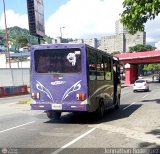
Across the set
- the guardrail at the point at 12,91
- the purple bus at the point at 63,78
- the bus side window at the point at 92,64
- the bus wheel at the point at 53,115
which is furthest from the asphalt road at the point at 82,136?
the guardrail at the point at 12,91

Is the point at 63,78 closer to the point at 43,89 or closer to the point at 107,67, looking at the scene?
the point at 43,89

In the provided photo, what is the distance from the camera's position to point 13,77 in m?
48.4

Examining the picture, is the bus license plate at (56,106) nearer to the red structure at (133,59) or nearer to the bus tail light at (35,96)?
the bus tail light at (35,96)

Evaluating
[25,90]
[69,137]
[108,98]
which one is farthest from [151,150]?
[25,90]

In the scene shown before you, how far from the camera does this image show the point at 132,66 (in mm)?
87625

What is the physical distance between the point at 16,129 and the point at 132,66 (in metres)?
76.2

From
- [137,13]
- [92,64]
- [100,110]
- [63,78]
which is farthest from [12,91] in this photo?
[137,13]

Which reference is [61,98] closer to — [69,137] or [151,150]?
[69,137]

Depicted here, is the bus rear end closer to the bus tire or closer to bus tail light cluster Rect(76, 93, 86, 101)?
bus tail light cluster Rect(76, 93, 86, 101)

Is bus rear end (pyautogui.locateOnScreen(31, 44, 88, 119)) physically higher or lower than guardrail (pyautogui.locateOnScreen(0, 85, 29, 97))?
higher

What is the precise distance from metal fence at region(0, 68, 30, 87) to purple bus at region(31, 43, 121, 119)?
33.0 m

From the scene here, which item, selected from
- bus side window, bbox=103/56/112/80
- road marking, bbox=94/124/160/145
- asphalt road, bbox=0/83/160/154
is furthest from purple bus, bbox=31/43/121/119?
bus side window, bbox=103/56/112/80

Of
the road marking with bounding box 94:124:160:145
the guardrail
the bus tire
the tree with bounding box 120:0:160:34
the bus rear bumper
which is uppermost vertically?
the tree with bounding box 120:0:160:34

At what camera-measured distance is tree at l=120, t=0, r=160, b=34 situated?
36.9ft
